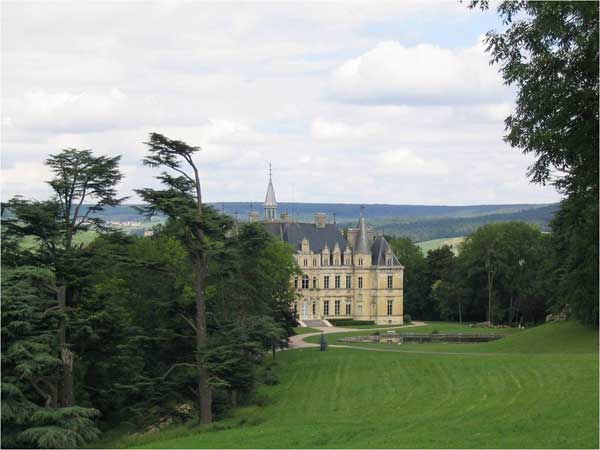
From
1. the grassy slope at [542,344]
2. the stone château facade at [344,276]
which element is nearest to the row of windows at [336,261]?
the stone château facade at [344,276]

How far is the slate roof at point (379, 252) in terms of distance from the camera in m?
83.9

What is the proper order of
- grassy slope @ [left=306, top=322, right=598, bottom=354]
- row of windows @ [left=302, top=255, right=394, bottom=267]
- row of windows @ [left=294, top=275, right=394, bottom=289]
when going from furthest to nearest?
row of windows @ [left=302, top=255, right=394, bottom=267]
row of windows @ [left=294, top=275, right=394, bottom=289]
grassy slope @ [left=306, top=322, right=598, bottom=354]

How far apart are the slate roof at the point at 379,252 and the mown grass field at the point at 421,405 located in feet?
126

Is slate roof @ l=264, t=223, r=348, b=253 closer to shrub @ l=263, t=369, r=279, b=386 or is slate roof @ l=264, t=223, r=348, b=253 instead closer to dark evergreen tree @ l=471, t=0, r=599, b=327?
shrub @ l=263, t=369, r=279, b=386

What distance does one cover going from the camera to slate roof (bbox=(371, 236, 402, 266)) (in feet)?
275

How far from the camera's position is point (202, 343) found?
28562mm

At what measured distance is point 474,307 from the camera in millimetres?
80562

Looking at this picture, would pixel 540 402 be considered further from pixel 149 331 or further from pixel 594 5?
pixel 149 331

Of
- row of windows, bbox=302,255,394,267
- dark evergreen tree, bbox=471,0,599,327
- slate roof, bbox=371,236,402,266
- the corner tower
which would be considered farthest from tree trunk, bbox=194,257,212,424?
the corner tower

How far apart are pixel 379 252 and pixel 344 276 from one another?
13.1 ft

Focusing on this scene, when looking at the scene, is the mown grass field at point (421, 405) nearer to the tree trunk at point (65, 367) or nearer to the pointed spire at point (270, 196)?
the tree trunk at point (65, 367)

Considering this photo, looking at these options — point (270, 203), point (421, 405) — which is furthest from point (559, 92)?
point (270, 203)

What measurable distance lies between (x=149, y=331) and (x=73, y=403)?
397 centimetres

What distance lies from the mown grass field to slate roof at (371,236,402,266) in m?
38.5
